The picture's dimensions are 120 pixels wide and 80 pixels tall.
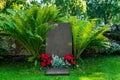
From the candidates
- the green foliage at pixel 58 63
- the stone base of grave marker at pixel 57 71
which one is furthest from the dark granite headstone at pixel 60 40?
the stone base of grave marker at pixel 57 71

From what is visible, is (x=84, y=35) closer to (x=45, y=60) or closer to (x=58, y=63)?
(x=58, y=63)

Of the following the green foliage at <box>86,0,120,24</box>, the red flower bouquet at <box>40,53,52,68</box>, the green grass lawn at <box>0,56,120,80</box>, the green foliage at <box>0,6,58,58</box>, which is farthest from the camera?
the green foliage at <box>86,0,120,24</box>

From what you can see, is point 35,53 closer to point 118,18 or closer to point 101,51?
point 101,51

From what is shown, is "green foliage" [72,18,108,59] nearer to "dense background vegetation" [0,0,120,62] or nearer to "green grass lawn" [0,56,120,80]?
"dense background vegetation" [0,0,120,62]

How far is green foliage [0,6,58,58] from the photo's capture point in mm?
8414

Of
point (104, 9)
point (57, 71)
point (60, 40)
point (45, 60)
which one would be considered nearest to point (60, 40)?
point (60, 40)

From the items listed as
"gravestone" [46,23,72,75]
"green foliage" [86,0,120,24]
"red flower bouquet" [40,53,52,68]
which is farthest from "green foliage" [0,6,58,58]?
"green foliage" [86,0,120,24]

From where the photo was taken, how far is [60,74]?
24.4 feet

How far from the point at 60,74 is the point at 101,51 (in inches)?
111

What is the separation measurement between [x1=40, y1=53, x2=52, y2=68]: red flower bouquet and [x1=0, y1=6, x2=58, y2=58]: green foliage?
0.32 m

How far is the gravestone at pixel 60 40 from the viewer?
28.5 ft

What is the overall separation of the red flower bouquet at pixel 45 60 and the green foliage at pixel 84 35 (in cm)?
90

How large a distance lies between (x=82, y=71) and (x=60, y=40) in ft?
4.21

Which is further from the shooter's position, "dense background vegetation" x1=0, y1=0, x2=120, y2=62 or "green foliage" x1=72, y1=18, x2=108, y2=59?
"green foliage" x1=72, y1=18, x2=108, y2=59
